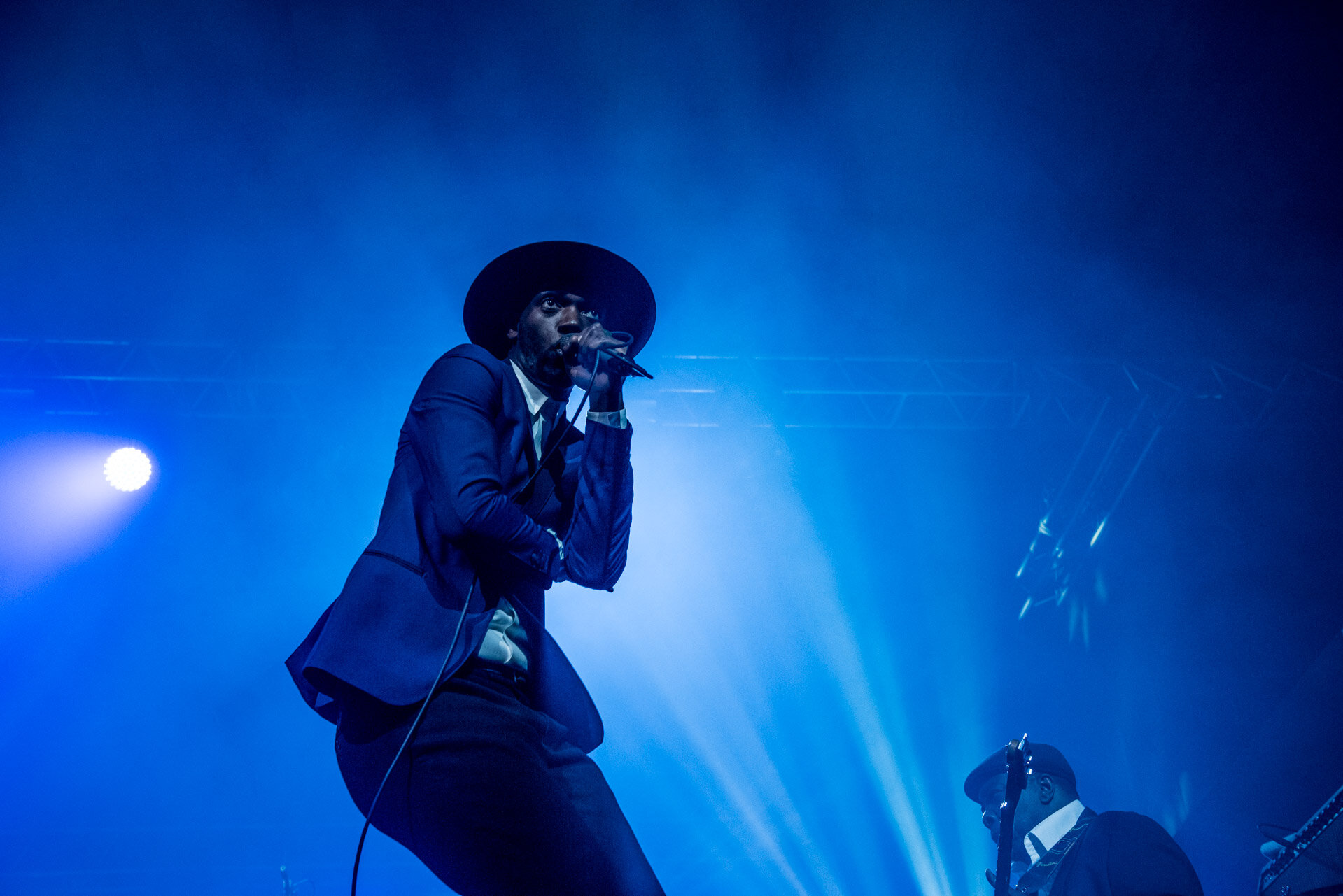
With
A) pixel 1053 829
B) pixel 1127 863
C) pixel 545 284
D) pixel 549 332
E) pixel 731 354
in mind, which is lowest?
pixel 1127 863

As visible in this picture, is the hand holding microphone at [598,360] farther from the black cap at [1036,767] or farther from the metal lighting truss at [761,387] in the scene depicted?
the metal lighting truss at [761,387]

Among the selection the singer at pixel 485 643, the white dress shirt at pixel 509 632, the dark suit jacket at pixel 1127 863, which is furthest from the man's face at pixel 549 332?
the dark suit jacket at pixel 1127 863

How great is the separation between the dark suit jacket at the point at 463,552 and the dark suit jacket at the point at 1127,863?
8.66 ft

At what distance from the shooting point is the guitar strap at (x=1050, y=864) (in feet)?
11.8

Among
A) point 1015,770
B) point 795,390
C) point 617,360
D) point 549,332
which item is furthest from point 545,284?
point 795,390

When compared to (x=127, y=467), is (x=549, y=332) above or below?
below

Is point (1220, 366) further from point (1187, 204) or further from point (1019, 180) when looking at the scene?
point (1019, 180)

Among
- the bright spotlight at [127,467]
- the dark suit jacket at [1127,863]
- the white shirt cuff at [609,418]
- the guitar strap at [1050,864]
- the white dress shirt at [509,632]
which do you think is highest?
the bright spotlight at [127,467]

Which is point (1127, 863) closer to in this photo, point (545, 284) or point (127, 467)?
point (545, 284)

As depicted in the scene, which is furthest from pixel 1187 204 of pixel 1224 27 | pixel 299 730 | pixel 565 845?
pixel 299 730

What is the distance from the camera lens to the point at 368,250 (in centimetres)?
485

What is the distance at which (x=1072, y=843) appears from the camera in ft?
11.7

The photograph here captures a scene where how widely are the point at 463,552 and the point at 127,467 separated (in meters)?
6.34

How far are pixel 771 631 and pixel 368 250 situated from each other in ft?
14.3
